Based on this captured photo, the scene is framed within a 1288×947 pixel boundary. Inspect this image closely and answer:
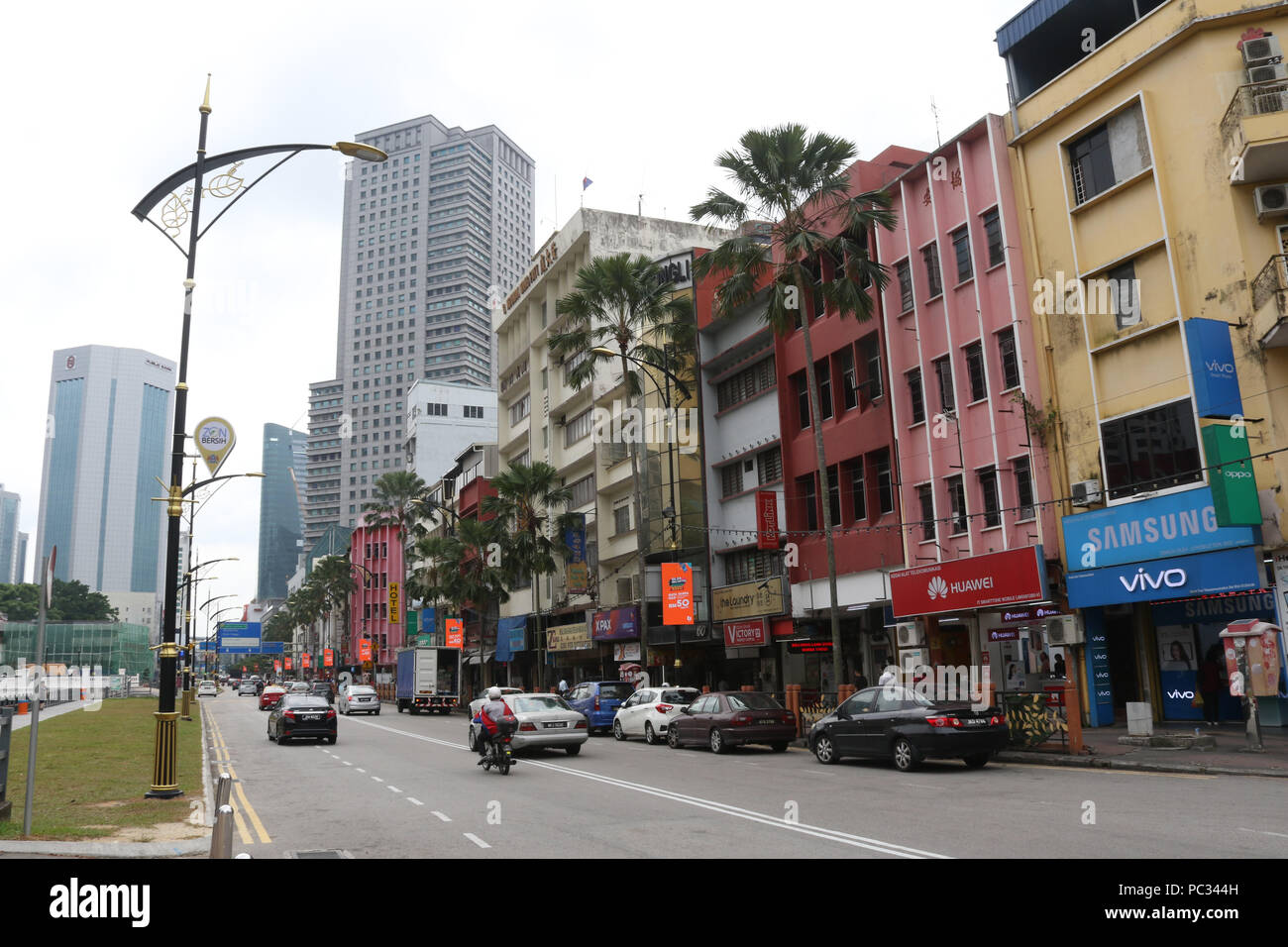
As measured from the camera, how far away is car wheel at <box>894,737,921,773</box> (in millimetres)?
16812

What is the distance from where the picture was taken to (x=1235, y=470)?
1833 cm

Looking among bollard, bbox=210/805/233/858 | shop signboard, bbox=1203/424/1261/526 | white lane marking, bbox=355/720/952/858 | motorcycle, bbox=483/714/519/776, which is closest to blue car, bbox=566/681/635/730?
white lane marking, bbox=355/720/952/858

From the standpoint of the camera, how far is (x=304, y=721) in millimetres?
27391

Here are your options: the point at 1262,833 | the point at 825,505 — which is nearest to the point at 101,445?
the point at 825,505

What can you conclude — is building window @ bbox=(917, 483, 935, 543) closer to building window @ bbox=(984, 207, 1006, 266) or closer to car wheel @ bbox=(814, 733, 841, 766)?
building window @ bbox=(984, 207, 1006, 266)

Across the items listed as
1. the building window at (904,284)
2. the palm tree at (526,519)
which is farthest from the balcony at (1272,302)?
the palm tree at (526,519)

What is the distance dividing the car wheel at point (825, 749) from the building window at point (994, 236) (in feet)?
45.7

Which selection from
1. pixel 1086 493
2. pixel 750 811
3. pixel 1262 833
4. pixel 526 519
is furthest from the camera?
pixel 526 519

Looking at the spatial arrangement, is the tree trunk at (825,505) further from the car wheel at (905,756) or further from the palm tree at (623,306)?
the palm tree at (623,306)

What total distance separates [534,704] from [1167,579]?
46.5 ft

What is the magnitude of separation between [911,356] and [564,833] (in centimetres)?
2150

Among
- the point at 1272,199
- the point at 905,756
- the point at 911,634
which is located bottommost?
the point at 905,756

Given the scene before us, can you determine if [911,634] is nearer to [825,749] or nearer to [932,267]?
[825,749]

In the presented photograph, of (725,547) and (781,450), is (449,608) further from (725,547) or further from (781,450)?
(781,450)
